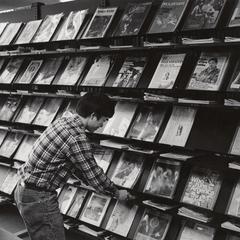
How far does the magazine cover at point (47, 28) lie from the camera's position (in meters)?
3.86

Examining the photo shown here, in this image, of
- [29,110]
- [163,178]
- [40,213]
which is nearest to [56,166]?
[40,213]

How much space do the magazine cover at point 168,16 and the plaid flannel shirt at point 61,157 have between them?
111cm

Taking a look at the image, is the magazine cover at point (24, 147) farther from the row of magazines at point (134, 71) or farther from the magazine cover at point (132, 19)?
the magazine cover at point (132, 19)

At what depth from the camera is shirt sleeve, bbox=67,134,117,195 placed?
2.24 meters

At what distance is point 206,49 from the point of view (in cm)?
289

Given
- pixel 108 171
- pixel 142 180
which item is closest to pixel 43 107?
pixel 108 171

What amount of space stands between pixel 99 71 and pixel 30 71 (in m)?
1.03

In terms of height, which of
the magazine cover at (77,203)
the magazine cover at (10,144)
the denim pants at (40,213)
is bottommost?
the denim pants at (40,213)

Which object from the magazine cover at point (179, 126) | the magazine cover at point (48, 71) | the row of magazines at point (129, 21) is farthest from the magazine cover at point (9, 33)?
the magazine cover at point (179, 126)

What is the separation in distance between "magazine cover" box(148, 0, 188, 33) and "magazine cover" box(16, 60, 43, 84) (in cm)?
159

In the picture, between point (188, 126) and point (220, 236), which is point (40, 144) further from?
point (220, 236)

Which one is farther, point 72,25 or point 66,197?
point 66,197

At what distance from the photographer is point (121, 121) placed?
3338mm

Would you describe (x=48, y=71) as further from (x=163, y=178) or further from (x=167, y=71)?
(x=163, y=178)
